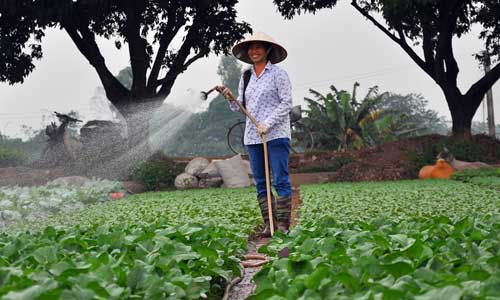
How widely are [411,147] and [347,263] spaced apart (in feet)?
55.5

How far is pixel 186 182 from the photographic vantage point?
17.5 m

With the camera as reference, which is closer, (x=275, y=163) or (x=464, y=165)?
(x=275, y=163)

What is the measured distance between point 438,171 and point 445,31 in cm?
525

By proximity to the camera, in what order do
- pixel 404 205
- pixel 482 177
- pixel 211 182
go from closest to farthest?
pixel 404 205 < pixel 482 177 < pixel 211 182

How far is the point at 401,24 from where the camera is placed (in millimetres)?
21969

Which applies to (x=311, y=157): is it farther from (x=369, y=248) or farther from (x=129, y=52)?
(x=369, y=248)

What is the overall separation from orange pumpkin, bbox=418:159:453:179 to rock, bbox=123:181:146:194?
282 inches

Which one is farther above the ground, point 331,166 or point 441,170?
point 331,166

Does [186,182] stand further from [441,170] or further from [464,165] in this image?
[464,165]

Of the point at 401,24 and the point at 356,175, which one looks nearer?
the point at 356,175

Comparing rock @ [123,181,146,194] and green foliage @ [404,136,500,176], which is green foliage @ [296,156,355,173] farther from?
rock @ [123,181,146,194]

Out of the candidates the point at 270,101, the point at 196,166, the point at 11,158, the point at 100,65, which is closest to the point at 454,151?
the point at 196,166

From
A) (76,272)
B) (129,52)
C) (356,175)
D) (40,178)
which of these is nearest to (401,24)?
(356,175)

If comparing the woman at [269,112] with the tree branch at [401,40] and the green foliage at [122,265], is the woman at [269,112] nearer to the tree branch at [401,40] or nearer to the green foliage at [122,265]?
the green foliage at [122,265]
